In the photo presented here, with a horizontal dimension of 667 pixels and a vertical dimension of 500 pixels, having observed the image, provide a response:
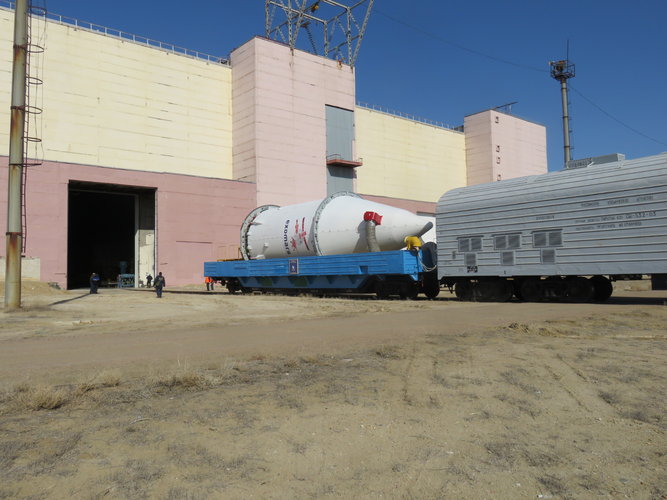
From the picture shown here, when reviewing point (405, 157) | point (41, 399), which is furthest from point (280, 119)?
point (41, 399)

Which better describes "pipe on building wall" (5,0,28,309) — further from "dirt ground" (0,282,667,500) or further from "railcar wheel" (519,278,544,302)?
"railcar wheel" (519,278,544,302)

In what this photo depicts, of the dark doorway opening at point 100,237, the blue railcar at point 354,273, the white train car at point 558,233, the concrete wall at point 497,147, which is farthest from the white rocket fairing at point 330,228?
the concrete wall at point 497,147

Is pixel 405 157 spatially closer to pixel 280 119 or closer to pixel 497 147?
pixel 497 147

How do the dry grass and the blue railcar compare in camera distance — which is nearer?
the dry grass

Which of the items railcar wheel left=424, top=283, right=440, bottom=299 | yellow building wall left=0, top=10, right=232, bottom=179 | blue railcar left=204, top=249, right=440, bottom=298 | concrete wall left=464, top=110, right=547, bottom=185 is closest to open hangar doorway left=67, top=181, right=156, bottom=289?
yellow building wall left=0, top=10, right=232, bottom=179

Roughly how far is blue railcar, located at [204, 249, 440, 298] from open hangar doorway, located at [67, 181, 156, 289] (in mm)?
15478

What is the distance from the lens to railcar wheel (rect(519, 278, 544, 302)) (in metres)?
20.6

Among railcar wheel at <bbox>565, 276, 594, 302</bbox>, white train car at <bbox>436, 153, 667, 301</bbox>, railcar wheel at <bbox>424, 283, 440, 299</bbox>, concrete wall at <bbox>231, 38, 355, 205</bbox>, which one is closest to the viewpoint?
white train car at <bbox>436, 153, 667, 301</bbox>

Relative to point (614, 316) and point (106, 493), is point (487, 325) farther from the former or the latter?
point (106, 493)

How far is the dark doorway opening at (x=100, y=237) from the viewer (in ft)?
157

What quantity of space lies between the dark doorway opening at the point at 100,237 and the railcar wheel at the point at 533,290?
33.4m

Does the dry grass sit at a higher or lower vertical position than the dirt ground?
higher

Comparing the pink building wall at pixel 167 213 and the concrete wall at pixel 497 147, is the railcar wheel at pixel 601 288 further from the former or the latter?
the concrete wall at pixel 497 147

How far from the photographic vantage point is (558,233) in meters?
19.6
